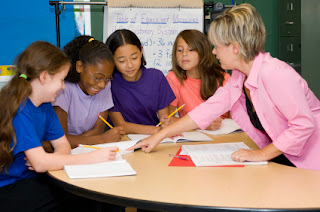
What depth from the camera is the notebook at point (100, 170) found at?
50.3 inches

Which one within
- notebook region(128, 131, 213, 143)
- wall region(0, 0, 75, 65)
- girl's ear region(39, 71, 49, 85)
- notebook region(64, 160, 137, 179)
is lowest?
notebook region(128, 131, 213, 143)

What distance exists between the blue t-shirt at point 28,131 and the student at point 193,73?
107 centimetres

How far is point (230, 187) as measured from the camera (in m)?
1.16

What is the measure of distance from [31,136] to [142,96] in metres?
1.09

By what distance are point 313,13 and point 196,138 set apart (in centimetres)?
212

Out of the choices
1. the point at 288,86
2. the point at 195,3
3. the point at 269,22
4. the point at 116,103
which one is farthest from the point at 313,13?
the point at 288,86

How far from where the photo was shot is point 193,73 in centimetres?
261

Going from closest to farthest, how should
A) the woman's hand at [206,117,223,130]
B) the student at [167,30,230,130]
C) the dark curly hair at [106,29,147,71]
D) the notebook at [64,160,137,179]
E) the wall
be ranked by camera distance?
the notebook at [64,160,137,179]
the woman's hand at [206,117,223,130]
the dark curly hair at [106,29,147,71]
the student at [167,30,230,130]
the wall

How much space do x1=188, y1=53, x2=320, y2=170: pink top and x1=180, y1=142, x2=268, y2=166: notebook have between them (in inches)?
4.9

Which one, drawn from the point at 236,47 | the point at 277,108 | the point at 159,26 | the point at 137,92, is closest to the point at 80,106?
the point at 137,92

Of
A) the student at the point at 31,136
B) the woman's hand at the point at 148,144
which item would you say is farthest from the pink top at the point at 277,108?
the student at the point at 31,136

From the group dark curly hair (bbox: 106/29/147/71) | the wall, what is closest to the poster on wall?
the wall

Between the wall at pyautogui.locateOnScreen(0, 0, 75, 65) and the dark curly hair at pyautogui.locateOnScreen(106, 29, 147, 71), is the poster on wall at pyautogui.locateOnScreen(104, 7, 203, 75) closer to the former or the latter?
the wall at pyautogui.locateOnScreen(0, 0, 75, 65)

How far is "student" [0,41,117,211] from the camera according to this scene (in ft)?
4.50
